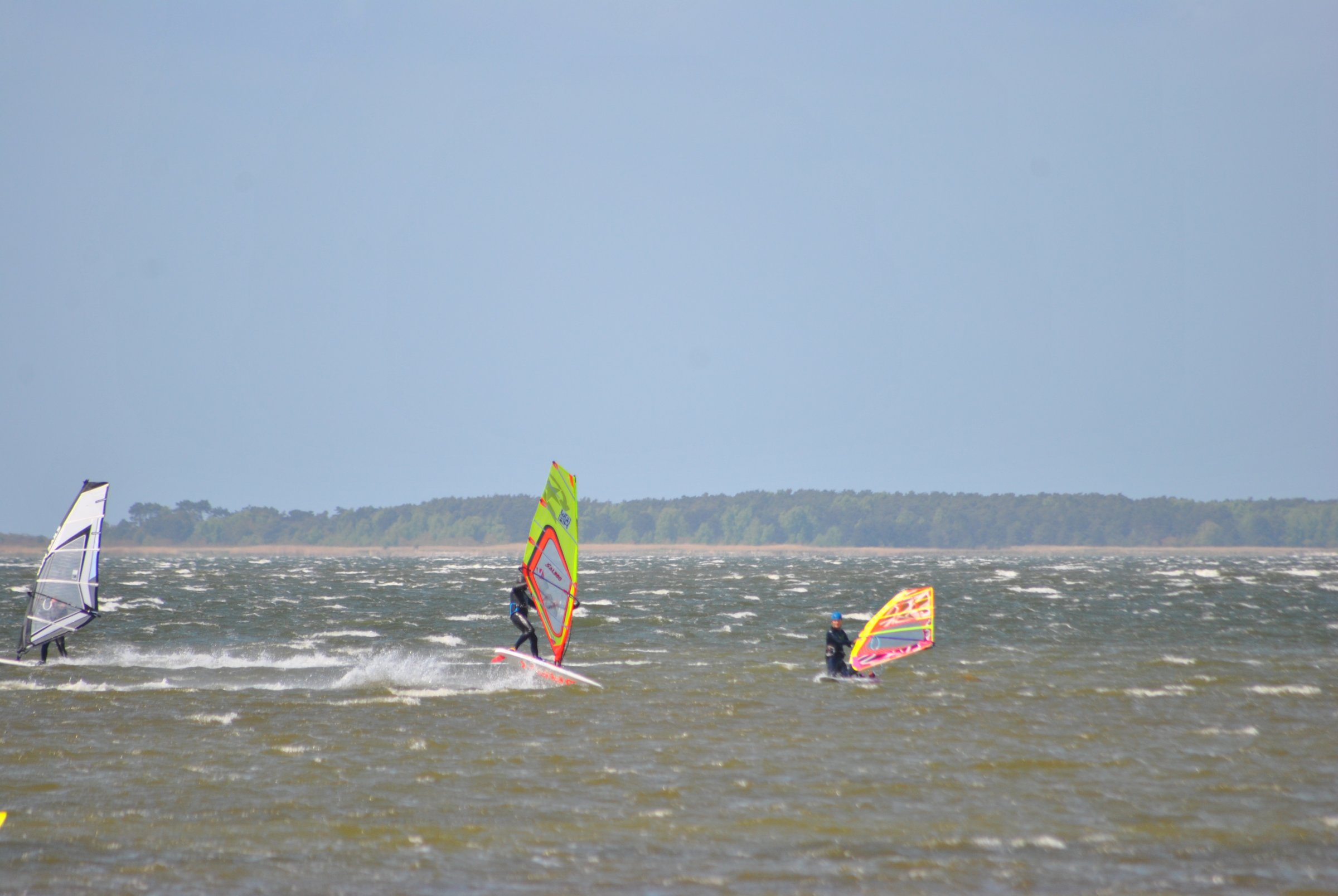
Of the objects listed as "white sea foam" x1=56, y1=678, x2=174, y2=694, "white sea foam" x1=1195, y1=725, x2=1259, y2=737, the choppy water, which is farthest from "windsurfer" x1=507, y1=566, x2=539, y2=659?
"white sea foam" x1=1195, y1=725, x2=1259, y2=737

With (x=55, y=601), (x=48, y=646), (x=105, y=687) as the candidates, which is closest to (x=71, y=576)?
(x=55, y=601)

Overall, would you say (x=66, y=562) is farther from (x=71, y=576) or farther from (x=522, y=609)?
(x=522, y=609)

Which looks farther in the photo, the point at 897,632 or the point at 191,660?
the point at 191,660

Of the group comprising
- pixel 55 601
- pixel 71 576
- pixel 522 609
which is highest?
pixel 71 576

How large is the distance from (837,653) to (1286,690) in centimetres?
803

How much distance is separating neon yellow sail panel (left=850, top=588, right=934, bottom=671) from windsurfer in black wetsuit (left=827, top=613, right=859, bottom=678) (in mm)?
1115

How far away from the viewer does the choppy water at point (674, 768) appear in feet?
35.4

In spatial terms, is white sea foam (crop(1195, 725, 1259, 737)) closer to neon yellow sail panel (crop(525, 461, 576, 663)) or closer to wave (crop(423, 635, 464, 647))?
neon yellow sail panel (crop(525, 461, 576, 663))

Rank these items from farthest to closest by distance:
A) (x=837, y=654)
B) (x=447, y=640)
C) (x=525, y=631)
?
(x=447, y=640)
(x=525, y=631)
(x=837, y=654)

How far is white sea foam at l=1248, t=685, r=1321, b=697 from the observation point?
21500 mm

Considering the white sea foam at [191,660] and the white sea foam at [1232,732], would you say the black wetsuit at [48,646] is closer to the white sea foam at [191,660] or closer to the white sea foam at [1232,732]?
the white sea foam at [191,660]

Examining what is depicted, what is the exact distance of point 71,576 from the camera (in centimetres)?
2570

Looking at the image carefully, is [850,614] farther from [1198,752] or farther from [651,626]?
[1198,752]

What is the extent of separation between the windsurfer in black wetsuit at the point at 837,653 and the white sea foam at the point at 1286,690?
721cm
